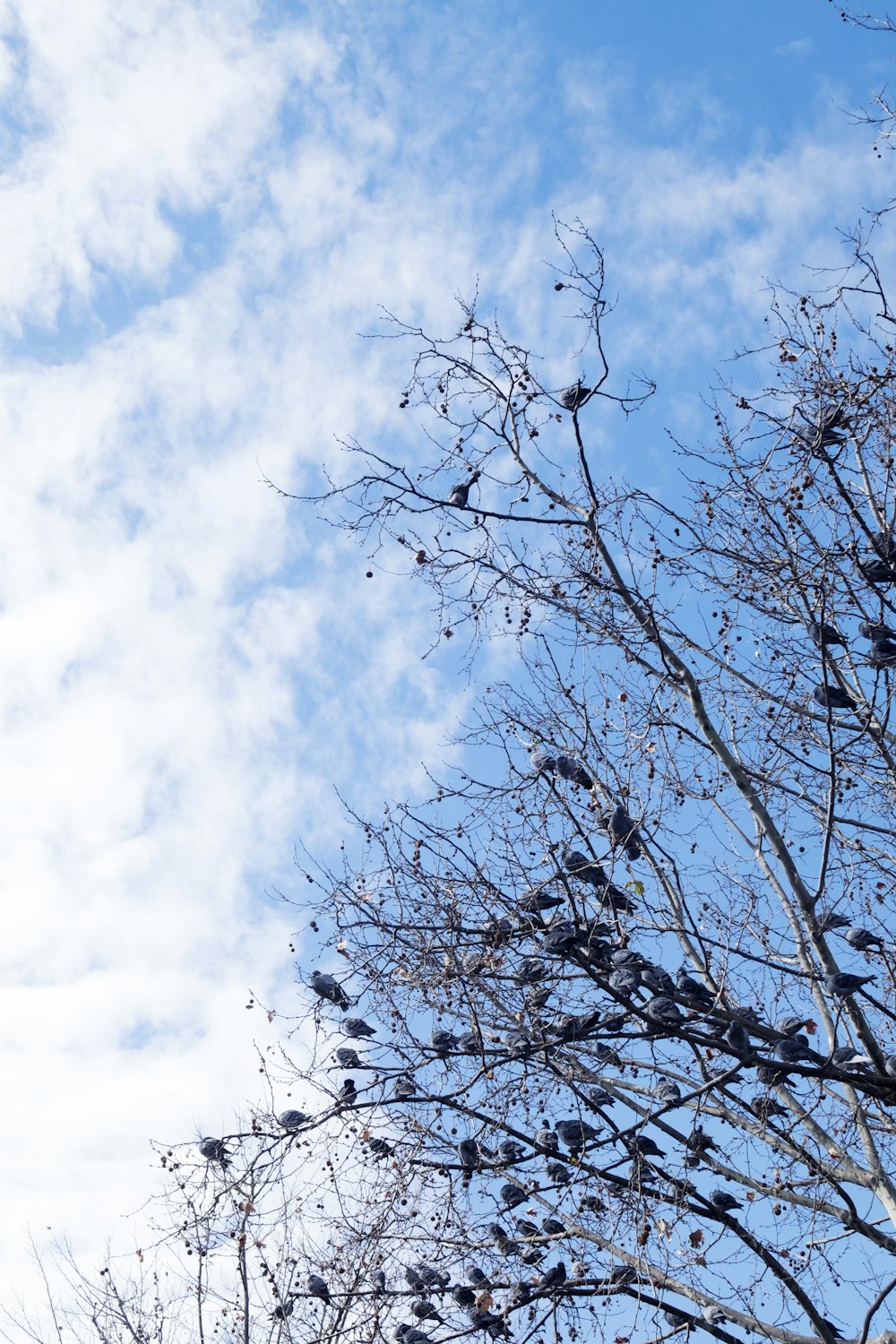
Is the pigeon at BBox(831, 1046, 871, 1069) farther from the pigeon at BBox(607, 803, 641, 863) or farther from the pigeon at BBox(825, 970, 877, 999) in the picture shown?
the pigeon at BBox(607, 803, 641, 863)

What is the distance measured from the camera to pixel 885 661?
713 centimetres

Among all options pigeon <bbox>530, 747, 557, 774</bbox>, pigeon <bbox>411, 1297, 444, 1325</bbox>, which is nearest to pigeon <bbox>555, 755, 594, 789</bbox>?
pigeon <bbox>530, 747, 557, 774</bbox>

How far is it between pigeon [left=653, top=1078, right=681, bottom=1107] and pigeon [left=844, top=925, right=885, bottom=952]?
124 centimetres

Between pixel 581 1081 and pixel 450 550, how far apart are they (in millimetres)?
3344

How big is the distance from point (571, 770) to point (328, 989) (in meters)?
1.79

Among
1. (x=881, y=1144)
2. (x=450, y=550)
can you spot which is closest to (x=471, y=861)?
(x=450, y=550)

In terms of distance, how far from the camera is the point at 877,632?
721 cm

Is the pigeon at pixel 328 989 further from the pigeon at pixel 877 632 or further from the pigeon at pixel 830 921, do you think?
the pigeon at pixel 877 632

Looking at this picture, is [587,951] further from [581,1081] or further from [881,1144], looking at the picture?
[881,1144]

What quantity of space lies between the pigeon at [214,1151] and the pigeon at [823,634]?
14.3 feet

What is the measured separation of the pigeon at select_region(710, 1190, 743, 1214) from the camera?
6.52m

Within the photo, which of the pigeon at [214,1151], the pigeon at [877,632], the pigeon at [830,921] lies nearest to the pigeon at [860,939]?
the pigeon at [830,921]

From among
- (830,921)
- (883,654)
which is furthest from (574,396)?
(830,921)

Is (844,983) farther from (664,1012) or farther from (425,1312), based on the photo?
(425,1312)
